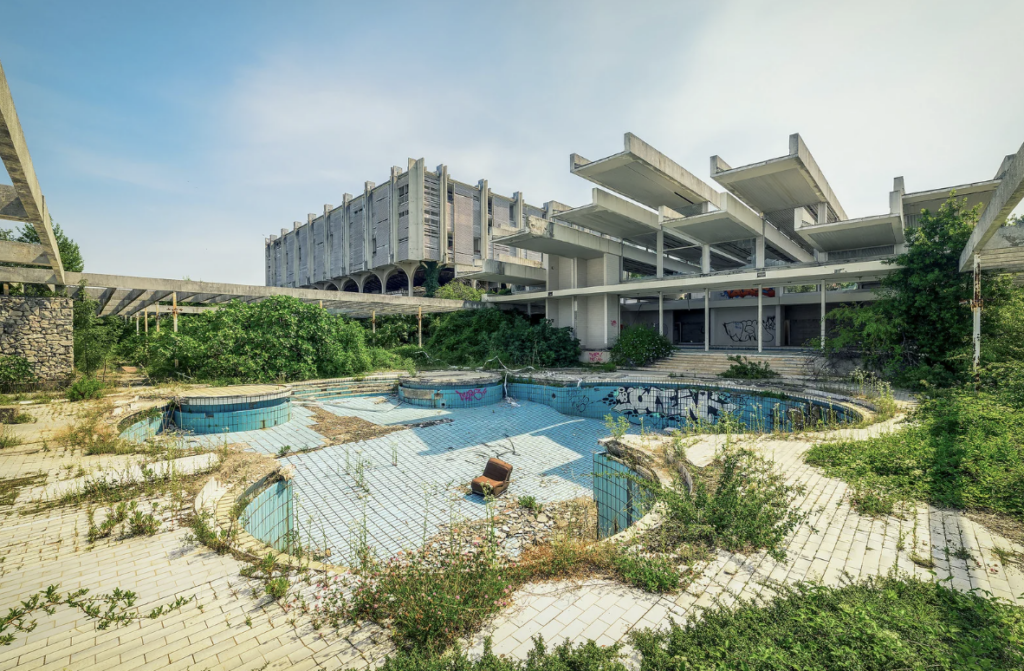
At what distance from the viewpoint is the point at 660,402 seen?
12469 millimetres

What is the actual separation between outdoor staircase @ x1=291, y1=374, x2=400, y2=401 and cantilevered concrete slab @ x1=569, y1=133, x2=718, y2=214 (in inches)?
397

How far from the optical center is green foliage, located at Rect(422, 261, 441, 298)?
3300cm

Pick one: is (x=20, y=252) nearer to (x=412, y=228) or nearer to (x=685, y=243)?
(x=412, y=228)

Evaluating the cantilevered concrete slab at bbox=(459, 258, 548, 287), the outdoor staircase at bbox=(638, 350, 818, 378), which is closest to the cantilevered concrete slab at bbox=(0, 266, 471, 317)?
the cantilevered concrete slab at bbox=(459, 258, 548, 287)

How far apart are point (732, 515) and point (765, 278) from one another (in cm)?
1404

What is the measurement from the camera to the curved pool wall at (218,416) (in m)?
8.90

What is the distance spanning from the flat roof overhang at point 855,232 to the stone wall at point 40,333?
2321 cm

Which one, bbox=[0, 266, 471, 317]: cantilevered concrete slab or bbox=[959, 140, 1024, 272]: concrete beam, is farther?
bbox=[0, 266, 471, 317]: cantilevered concrete slab

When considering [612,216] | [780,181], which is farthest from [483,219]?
[780,181]

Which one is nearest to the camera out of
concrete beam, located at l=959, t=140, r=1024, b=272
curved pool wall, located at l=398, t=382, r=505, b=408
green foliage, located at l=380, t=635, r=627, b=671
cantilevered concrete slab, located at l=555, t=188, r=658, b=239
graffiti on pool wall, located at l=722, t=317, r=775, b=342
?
green foliage, located at l=380, t=635, r=627, b=671

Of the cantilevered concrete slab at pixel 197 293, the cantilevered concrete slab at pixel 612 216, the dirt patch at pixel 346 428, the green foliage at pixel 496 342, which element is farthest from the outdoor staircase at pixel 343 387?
the cantilevered concrete slab at pixel 612 216

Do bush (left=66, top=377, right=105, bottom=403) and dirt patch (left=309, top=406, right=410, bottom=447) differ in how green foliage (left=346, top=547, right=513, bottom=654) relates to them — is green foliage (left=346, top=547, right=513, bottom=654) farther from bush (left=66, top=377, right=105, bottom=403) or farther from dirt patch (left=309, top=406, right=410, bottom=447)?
bush (left=66, top=377, right=105, bottom=403)

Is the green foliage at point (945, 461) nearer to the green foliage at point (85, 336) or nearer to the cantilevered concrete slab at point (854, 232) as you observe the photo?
the cantilevered concrete slab at point (854, 232)

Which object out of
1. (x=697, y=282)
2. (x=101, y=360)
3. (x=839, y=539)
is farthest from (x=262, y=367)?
(x=697, y=282)
